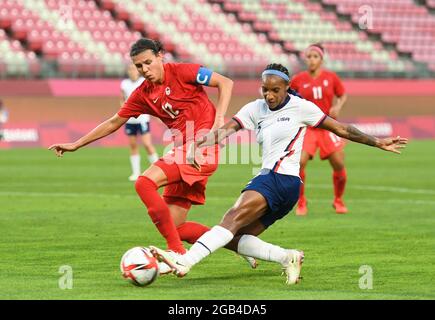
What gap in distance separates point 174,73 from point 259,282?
2227 mm

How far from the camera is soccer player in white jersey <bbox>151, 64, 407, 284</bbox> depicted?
9164 mm

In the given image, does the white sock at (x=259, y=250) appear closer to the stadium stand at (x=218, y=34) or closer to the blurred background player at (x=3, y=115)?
the blurred background player at (x=3, y=115)

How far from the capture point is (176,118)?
10.2 meters

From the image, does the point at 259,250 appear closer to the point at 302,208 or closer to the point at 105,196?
the point at 302,208

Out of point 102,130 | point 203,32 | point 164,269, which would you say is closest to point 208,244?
point 164,269

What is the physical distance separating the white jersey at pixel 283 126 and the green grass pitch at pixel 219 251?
3.44 ft

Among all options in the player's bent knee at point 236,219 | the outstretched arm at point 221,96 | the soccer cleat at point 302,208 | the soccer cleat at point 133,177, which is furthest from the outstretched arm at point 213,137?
the soccer cleat at point 133,177

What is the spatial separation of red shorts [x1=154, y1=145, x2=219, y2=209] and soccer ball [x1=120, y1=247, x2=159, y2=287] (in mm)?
1128

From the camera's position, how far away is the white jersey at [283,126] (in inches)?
368

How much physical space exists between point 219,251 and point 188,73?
2324 millimetres

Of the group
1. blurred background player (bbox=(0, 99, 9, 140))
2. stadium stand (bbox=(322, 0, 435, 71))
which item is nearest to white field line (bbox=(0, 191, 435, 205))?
blurred background player (bbox=(0, 99, 9, 140))

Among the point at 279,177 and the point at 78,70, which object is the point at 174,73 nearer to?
the point at 279,177

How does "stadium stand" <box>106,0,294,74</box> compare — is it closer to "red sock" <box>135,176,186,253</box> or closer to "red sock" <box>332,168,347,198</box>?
"red sock" <box>332,168,347,198</box>
